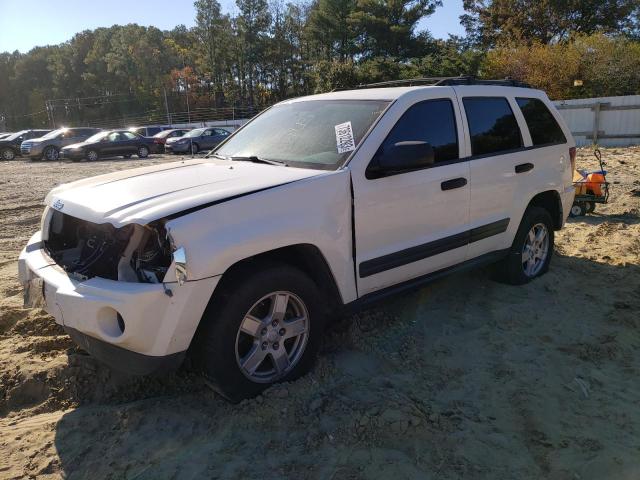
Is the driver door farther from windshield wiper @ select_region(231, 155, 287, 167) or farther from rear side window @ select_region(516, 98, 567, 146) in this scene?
rear side window @ select_region(516, 98, 567, 146)

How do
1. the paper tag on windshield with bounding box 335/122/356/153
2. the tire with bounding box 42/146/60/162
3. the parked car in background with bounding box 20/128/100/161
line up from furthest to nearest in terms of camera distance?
the tire with bounding box 42/146/60/162
the parked car in background with bounding box 20/128/100/161
the paper tag on windshield with bounding box 335/122/356/153

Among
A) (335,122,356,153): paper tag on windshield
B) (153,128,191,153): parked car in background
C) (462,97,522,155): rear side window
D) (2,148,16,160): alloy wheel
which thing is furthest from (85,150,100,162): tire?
(335,122,356,153): paper tag on windshield

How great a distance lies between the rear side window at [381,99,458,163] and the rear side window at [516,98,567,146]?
3.95 feet

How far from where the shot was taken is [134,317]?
8.56ft

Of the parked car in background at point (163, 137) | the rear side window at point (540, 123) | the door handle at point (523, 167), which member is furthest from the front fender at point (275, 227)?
the parked car in background at point (163, 137)

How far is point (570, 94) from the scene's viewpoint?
94.3 ft

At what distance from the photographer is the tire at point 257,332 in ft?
9.43

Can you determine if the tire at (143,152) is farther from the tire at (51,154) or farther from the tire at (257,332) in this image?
the tire at (257,332)

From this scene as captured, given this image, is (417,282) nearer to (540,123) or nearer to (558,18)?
(540,123)

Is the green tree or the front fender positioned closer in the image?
the front fender

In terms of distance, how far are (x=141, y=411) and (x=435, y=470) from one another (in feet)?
5.47

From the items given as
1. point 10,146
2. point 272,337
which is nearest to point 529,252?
point 272,337

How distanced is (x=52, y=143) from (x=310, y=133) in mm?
25102

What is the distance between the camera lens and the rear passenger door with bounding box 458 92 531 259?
429 centimetres
